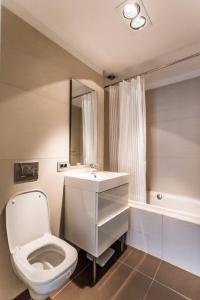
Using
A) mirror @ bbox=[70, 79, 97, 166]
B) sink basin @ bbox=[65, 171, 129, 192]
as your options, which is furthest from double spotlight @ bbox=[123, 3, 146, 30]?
sink basin @ bbox=[65, 171, 129, 192]

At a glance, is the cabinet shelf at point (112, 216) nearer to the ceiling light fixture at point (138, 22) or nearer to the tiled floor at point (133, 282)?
the tiled floor at point (133, 282)

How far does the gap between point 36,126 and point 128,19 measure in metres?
1.20

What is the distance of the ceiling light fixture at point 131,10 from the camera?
1.26m

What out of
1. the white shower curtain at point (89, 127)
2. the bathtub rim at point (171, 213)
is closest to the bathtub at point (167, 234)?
the bathtub rim at point (171, 213)

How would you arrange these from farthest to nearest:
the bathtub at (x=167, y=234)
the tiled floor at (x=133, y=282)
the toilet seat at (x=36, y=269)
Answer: the bathtub at (x=167, y=234)
the tiled floor at (x=133, y=282)
the toilet seat at (x=36, y=269)

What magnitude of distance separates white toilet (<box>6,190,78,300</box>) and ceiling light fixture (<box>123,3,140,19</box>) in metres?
1.64

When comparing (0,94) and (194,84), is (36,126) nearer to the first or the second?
(0,94)

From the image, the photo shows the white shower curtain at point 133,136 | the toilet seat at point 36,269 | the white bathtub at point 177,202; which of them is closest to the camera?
the toilet seat at point 36,269

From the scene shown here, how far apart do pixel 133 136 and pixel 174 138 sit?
72 centimetres

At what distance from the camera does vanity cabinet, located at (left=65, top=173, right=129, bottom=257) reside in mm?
1413

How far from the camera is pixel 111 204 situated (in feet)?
5.23

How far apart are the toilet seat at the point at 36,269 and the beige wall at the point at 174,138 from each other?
65.4 inches

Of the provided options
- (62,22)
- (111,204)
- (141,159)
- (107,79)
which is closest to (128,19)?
(62,22)

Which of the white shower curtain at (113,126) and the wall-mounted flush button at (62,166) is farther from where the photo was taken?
the white shower curtain at (113,126)
